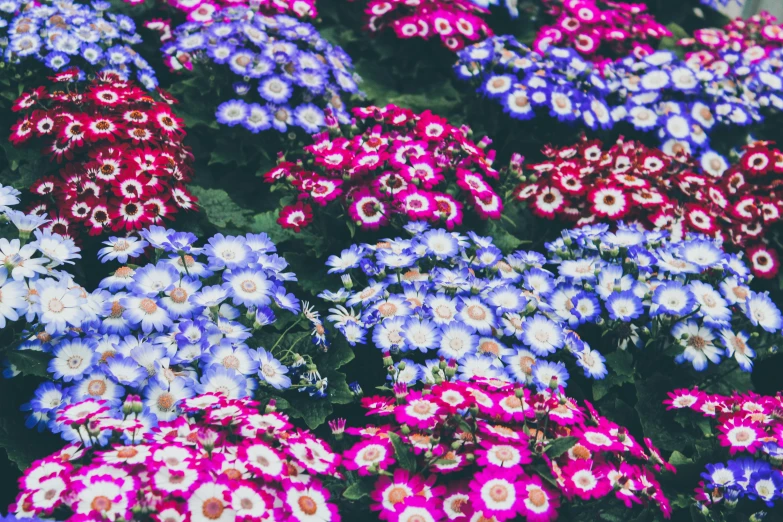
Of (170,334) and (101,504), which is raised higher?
(101,504)

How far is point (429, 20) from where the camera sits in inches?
165

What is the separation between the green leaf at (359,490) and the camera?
1.82m

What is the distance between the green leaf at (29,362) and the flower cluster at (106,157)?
0.69m

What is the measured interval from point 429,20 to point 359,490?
→ 307 centimetres

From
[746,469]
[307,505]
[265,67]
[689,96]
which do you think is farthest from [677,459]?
[689,96]

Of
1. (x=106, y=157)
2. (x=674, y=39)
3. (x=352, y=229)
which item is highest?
(x=106, y=157)

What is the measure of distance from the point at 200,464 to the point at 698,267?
6.52 ft

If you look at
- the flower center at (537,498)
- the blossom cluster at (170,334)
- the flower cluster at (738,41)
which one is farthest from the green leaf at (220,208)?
the flower cluster at (738,41)

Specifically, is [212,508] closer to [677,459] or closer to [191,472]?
[191,472]

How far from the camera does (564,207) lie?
3.33 metres

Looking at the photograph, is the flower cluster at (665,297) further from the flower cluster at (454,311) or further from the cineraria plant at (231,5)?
the cineraria plant at (231,5)

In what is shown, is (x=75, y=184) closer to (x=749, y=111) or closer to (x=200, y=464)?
(x=200, y=464)

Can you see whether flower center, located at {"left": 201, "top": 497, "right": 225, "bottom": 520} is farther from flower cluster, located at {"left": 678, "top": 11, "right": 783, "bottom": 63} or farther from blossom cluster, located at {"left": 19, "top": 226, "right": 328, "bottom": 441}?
flower cluster, located at {"left": 678, "top": 11, "right": 783, "bottom": 63}

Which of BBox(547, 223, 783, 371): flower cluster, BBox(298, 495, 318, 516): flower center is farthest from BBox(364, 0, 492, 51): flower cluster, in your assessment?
BBox(298, 495, 318, 516): flower center
